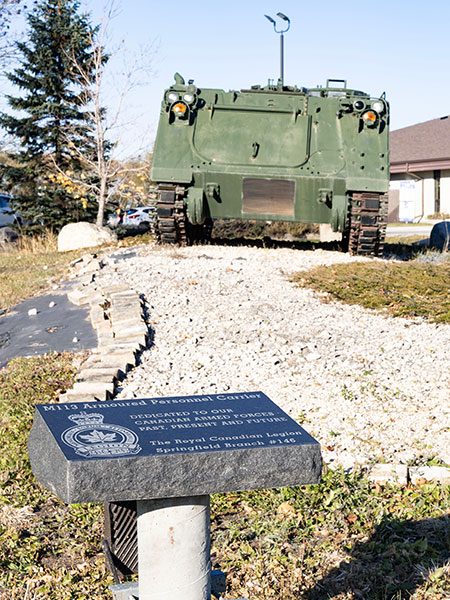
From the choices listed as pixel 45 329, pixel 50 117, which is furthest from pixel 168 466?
pixel 50 117

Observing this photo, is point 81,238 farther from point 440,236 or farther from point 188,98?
point 440,236

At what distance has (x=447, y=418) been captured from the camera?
206 inches

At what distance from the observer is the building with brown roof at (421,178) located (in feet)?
121

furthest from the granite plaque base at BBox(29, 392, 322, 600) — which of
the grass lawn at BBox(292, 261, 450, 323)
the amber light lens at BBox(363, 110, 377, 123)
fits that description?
the amber light lens at BBox(363, 110, 377, 123)

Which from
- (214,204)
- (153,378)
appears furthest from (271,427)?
(214,204)

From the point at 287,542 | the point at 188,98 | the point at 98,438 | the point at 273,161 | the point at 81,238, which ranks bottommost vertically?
the point at 287,542

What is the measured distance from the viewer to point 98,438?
2.46 m

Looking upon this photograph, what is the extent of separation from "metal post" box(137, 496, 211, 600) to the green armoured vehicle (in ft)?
31.6

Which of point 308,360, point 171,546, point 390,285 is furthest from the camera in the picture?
point 390,285

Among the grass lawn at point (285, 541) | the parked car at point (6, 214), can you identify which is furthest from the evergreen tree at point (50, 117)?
the grass lawn at point (285, 541)

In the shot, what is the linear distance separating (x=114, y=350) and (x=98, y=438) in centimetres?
424

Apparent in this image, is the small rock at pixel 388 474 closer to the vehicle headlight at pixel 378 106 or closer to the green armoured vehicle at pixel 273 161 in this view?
the green armoured vehicle at pixel 273 161

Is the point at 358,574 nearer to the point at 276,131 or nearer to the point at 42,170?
the point at 276,131

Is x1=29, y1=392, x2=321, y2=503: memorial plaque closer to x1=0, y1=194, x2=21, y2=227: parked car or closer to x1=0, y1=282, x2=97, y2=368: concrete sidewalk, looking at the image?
x1=0, y1=282, x2=97, y2=368: concrete sidewalk
